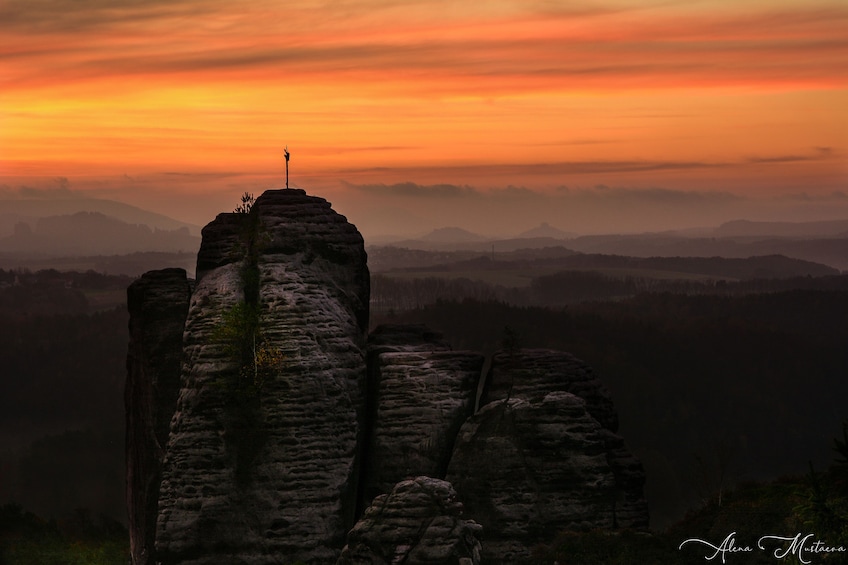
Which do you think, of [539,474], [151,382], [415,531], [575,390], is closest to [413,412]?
[539,474]

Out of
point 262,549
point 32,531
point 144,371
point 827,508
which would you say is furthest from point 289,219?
point 32,531

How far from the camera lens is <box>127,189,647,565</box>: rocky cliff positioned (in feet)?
172

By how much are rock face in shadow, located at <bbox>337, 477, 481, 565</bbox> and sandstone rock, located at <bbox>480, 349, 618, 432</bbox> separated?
1117 centimetres

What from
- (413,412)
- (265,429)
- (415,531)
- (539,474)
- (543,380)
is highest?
(543,380)

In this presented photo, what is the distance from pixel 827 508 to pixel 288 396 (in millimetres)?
22602

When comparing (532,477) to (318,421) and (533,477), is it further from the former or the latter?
(318,421)

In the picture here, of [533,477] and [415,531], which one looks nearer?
[415,531]

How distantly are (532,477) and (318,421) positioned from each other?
9.58 metres

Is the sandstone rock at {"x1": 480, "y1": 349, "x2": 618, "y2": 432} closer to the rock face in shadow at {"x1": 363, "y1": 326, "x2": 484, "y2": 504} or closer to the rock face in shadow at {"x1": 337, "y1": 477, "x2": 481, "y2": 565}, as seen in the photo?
the rock face in shadow at {"x1": 363, "y1": 326, "x2": 484, "y2": 504}

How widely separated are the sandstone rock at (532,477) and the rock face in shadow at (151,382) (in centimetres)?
1426

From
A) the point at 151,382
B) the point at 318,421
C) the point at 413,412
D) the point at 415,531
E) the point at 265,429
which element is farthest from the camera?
the point at 151,382

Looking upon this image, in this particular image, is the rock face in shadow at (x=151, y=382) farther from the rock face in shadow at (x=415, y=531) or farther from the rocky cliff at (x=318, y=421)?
the rock face in shadow at (x=415, y=531)

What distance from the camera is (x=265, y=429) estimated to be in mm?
52781

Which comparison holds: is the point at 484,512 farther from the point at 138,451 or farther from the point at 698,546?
the point at 138,451
